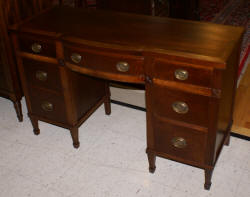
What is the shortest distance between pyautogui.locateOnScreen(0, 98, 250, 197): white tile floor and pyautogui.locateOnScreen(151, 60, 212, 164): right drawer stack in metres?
0.27

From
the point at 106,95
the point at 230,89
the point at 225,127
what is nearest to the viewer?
the point at 230,89

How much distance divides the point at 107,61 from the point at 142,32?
308 millimetres

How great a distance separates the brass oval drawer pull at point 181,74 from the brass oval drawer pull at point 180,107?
172 millimetres

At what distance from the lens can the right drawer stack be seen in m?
2.01

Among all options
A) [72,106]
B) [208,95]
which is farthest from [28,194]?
[208,95]

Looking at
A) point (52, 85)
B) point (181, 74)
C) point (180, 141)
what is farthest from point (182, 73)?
point (52, 85)

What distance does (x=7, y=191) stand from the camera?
8.33 ft

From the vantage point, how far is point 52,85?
2613mm

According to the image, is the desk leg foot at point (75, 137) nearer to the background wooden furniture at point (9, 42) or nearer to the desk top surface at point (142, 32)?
the background wooden furniture at point (9, 42)

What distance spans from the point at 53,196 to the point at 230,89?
1.37 m

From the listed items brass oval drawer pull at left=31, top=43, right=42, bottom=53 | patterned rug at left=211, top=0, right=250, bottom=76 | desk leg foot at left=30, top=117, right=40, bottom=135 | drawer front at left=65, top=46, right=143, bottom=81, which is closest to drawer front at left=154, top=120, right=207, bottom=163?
drawer front at left=65, top=46, right=143, bottom=81

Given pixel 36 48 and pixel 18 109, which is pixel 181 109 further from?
pixel 18 109

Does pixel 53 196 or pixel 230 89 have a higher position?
pixel 230 89

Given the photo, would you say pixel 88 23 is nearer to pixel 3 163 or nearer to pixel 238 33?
pixel 238 33
